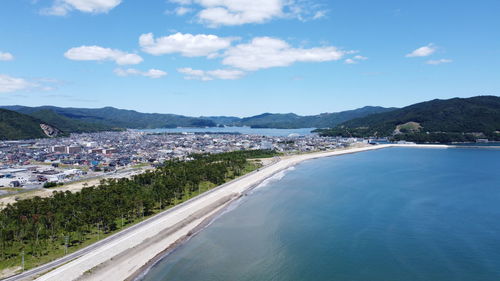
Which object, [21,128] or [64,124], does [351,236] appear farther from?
[64,124]

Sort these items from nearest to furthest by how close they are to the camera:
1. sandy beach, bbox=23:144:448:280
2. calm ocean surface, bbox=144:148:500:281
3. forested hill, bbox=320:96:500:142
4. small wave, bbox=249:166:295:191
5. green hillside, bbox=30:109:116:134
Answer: sandy beach, bbox=23:144:448:280 → calm ocean surface, bbox=144:148:500:281 → small wave, bbox=249:166:295:191 → forested hill, bbox=320:96:500:142 → green hillside, bbox=30:109:116:134

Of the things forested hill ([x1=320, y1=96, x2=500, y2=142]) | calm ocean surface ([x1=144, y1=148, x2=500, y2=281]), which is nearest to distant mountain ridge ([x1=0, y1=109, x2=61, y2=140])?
calm ocean surface ([x1=144, y1=148, x2=500, y2=281])

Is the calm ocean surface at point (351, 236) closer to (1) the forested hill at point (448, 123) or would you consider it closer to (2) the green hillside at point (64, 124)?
(1) the forested hill at point (448, 123)

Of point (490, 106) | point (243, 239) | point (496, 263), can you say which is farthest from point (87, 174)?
point (490, 106)

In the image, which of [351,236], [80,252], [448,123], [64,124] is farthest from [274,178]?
[64,124]

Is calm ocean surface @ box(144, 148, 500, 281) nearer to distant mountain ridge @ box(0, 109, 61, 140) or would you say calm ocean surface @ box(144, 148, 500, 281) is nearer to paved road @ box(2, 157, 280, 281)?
paved road @ box(2, 157, 280, 281)
